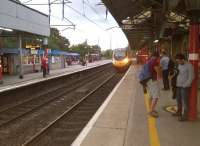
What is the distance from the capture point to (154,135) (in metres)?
9.70

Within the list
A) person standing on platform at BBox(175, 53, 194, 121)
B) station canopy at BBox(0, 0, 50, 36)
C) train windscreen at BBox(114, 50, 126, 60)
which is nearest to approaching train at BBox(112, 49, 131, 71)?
train windscreen at BBox(114, 50, 126, 60)

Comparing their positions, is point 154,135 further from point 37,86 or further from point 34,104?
point 37,86

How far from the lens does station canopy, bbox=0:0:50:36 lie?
3462cm

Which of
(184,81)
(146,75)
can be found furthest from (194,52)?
(146,75)

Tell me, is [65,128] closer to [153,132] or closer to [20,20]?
[153,132]

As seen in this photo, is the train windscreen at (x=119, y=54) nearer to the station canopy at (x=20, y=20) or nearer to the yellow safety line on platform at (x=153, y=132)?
the station canopy at (x=20, y=20)

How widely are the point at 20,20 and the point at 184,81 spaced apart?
1124 inches

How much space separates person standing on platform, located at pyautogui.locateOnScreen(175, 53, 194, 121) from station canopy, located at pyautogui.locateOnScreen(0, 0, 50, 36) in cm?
2416

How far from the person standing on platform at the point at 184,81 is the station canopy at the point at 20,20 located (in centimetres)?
2416

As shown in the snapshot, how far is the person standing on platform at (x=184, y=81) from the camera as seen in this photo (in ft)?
36.3

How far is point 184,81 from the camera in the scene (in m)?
11.2

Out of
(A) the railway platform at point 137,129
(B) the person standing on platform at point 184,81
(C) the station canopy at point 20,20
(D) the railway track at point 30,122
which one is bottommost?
(D) the railway track at point 30,122

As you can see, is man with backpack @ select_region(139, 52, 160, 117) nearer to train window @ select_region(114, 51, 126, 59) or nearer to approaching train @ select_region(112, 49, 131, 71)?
approaching train @ select_region(112, 49, 131, 71)

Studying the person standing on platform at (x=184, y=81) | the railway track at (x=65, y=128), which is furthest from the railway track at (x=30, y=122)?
the person standing on platform at (x=184, y=81)
